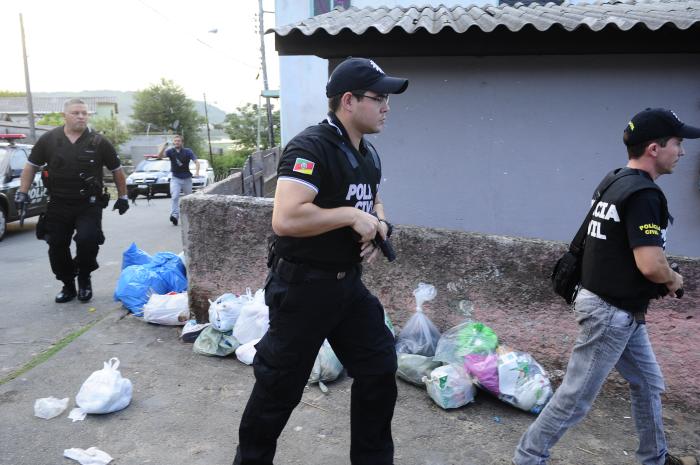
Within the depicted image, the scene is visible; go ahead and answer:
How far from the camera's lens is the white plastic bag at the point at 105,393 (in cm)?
314

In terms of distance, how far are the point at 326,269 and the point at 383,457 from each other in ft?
2.94

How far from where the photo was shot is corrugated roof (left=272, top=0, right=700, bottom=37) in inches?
196

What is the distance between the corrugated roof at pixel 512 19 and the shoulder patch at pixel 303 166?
3.43 metres

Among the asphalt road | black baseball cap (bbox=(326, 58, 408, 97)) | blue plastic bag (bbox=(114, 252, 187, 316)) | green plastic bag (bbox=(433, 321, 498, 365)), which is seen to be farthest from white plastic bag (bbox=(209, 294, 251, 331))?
black baseball cap (bbox=(326, 58, 408, 97))

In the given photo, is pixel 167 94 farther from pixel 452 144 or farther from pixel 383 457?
pixel 383 457

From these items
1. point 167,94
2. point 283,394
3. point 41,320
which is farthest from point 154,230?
point 167,94

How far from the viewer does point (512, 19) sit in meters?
5.32

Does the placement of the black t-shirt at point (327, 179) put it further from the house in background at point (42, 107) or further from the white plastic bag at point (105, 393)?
the house in background at point (42, 107)

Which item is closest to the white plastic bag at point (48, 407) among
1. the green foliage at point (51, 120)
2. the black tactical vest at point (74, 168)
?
the black tactical vest at point (74, 168)

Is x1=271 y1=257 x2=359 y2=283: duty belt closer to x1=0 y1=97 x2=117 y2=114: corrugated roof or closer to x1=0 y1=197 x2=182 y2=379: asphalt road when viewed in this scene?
x1=0 y1=197 x2=182 y2=379: asphalt road

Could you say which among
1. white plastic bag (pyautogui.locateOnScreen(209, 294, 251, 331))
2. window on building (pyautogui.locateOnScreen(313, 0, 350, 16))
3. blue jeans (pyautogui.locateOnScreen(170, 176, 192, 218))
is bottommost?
white plastic bag (pyautogui.locateOnScreen(209, 294, 251, 331))

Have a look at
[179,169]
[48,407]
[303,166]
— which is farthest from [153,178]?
[303,166]

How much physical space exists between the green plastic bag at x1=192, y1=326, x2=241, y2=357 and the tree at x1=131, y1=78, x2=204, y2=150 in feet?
169

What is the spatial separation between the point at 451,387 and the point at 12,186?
9.25m
